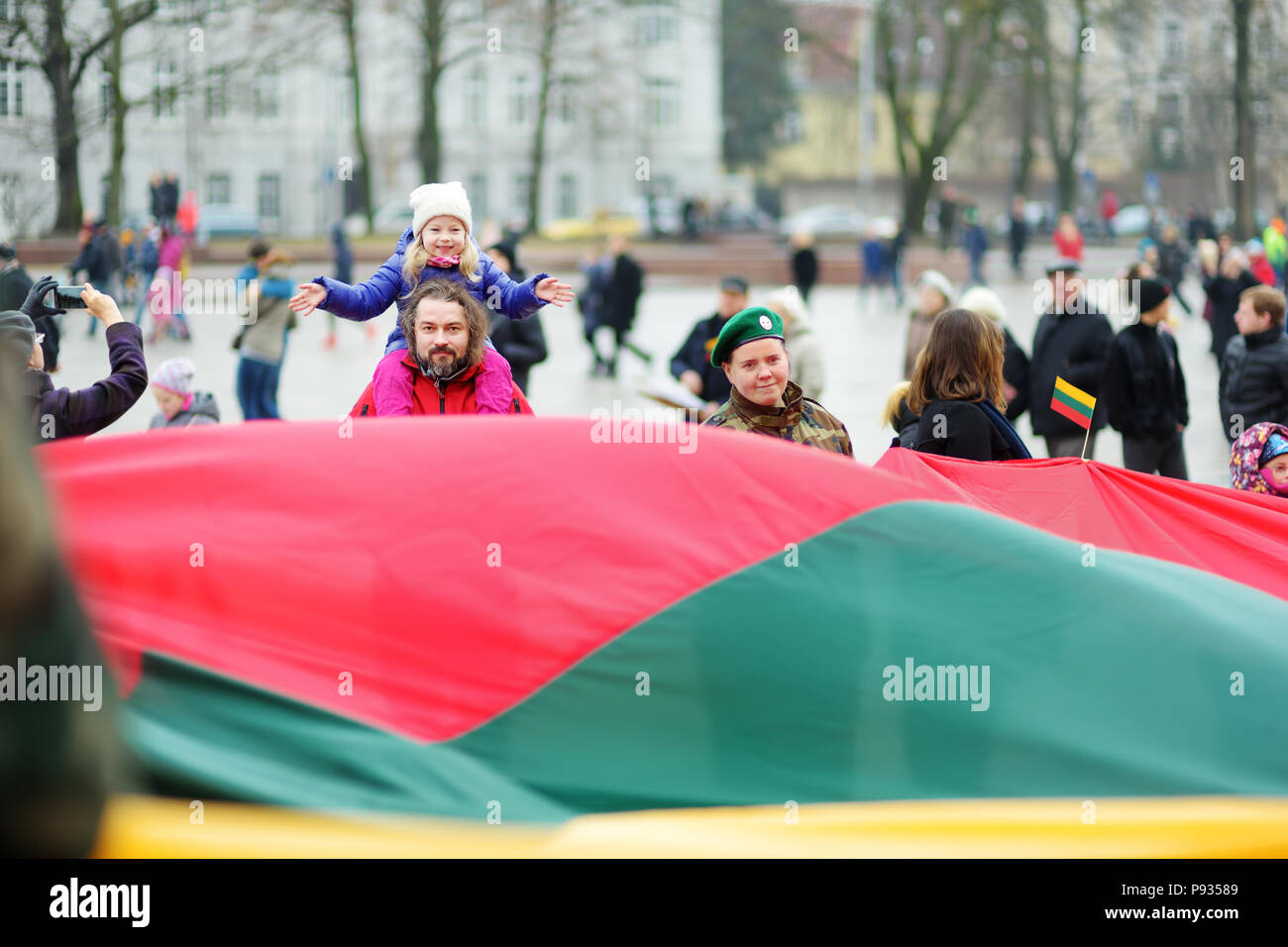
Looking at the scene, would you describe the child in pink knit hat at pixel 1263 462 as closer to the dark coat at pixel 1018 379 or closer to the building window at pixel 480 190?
the dark coat at pixel 1018 379

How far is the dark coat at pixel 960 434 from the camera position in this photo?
19.9 ft

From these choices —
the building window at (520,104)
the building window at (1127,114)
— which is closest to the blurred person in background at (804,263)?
the building window at (1127,114)

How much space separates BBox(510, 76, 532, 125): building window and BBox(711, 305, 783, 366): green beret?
6089cm

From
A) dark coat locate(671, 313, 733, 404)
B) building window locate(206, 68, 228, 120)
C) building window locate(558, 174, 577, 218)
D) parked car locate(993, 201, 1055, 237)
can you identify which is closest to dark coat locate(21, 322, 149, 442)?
dark coat locate(671, 313, 733, 404)

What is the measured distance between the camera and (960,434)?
19.9 ft

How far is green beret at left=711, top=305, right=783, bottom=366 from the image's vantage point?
5652 mm

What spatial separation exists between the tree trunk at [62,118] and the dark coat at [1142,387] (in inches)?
942

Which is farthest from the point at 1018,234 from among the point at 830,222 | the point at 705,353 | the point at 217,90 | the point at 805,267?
the point at 705,353

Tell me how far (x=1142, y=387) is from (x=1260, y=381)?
0.74 metres

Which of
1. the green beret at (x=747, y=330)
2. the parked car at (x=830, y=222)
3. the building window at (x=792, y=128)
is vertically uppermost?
the building window at (x=792, y=128)

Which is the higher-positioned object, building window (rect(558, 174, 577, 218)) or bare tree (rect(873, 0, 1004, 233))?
building window (rect(558, 174, 577, 218))

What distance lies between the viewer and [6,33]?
28031 mm

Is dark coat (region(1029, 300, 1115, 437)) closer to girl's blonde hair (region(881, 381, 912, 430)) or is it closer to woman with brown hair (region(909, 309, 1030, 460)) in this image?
girl's blonde hair (region(881, 381, 912, 430))
